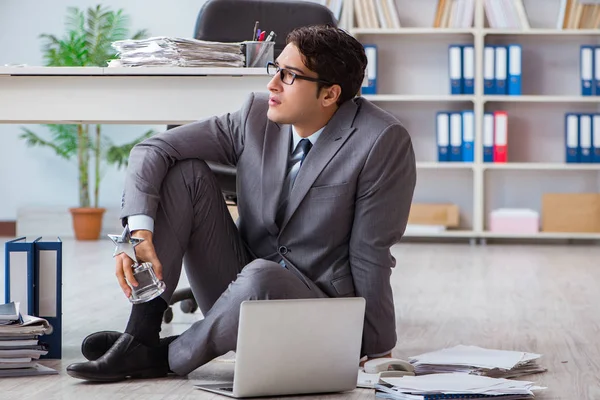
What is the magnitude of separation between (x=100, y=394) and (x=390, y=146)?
0.71 m

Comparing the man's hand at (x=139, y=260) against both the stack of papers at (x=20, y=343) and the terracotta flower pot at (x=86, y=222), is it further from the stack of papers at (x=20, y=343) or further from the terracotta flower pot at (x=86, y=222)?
the terracotta flower pot at (x=86, y=222)

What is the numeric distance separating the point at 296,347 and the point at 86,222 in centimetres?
410

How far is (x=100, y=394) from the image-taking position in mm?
1704

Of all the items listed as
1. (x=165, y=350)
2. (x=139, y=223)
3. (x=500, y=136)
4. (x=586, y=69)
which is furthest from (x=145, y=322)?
(x=586, y=69)

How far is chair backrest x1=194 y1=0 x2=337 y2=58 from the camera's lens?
3094mm

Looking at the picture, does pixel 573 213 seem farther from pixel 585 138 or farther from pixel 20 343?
pixel 20 343

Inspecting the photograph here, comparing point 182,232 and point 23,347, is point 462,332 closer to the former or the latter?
point 182,232

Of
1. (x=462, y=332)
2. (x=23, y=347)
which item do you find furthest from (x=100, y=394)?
(x=462, y=332)

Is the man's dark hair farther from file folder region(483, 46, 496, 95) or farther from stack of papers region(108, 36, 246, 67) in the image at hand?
file folder region(483, 46, 496, 95)

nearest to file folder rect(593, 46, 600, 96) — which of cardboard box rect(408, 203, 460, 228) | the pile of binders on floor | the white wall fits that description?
cardboard box rect(408, 203, 460, 228)

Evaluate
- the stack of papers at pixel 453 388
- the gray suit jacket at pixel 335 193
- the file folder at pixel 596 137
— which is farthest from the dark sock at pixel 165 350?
the file folder at pixel 596 137

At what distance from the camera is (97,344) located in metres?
1.85

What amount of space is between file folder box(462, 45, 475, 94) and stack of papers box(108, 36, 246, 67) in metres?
3.52

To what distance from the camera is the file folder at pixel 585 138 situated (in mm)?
5434
